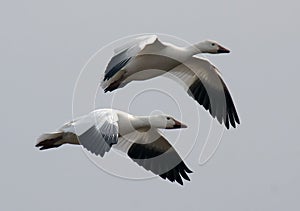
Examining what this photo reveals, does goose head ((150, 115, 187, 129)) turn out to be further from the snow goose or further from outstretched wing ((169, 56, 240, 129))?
outstretched wing ((169, 56, 240, 129))

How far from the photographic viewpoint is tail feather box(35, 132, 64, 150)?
16.5 metres

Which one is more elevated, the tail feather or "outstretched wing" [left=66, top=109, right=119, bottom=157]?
"outstretched wing" [left=66, top=109, right=119, bottom=157]

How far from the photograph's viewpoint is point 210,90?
1830 cm

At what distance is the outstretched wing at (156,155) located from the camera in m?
17.5

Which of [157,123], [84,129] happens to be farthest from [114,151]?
[84,129]

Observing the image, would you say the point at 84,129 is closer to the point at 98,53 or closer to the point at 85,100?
the point at 85,100

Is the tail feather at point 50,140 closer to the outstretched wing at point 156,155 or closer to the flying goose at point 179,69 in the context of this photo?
the flying goose at point 179,69

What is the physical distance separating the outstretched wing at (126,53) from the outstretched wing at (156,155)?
1.35 m

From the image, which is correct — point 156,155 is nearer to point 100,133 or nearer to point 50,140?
point 50,140

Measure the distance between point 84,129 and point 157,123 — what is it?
1696 mm

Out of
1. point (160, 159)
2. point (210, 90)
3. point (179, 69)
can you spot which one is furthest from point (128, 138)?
point (210, 90)

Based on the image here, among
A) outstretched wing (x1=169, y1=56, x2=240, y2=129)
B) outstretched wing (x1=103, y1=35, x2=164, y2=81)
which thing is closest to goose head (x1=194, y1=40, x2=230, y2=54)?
outstretched wing (x1=169, y1=56, x2=240, y2=129)

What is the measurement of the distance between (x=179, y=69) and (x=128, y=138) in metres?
1.19

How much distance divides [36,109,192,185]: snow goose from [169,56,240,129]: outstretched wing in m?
0.84
